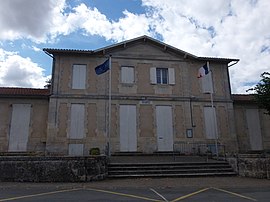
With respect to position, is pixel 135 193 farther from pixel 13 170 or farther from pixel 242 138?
pixel 242 138

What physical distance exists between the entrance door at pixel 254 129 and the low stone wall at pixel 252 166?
26.0 ft

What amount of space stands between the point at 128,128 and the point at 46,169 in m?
7.84

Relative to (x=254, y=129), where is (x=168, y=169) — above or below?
below

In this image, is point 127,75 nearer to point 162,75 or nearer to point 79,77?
point 162,75

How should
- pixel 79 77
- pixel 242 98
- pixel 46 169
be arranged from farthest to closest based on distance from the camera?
pixel 242 98
pixel 79 77
pixel 46 169

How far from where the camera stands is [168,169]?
36.9 ft

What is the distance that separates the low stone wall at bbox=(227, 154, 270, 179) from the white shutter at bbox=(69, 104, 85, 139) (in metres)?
9.51

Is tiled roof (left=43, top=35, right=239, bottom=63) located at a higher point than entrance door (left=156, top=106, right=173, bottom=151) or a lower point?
higher

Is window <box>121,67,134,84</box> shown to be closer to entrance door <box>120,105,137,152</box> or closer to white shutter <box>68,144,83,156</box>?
entrance door <box>120,105,137,152</box>

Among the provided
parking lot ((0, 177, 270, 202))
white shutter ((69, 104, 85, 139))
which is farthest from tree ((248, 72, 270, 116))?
white shutter ((69, 104, 85, 139))

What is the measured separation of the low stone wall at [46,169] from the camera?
31.0 ft

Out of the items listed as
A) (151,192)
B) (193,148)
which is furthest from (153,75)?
(151,192)

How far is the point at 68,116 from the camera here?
16.5 metres

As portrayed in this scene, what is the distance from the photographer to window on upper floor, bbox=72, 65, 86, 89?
1723 centimetres
